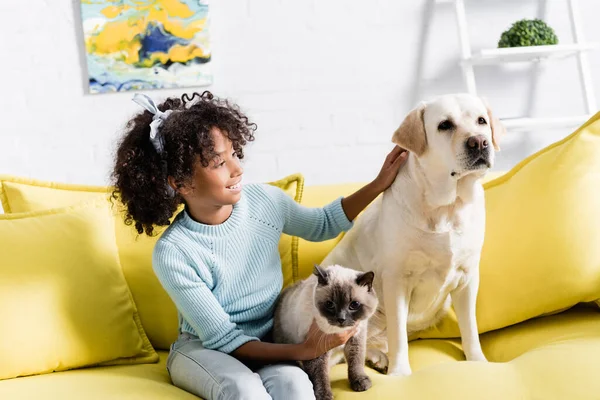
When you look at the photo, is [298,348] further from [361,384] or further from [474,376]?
[474,376]

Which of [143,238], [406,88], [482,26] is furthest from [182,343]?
[482,26]

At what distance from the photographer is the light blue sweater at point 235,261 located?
65.6 inches

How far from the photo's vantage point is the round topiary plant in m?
2.54

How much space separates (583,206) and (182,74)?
163cm

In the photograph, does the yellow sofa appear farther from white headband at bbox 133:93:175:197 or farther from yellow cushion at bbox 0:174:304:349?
white headband at bbox 133:93:175:197

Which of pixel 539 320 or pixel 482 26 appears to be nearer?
pixel 539 320

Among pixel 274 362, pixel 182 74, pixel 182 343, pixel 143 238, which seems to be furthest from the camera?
pixel 182 74

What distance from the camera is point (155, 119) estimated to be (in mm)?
1759

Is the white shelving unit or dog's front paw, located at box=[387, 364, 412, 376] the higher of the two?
the white shelving unit

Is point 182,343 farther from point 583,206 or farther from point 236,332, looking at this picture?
point 583,206

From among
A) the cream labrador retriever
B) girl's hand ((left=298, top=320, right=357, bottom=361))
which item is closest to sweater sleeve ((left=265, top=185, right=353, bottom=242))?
the cream labrador retriever

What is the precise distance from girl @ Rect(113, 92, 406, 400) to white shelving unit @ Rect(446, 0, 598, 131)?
0.90 meters

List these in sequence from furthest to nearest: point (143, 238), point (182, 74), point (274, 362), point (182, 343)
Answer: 1. point (182, 74)
2. point (143, 238)
3. point (182, 343)
4. point (274, 362)

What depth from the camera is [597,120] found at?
190 centimetres
